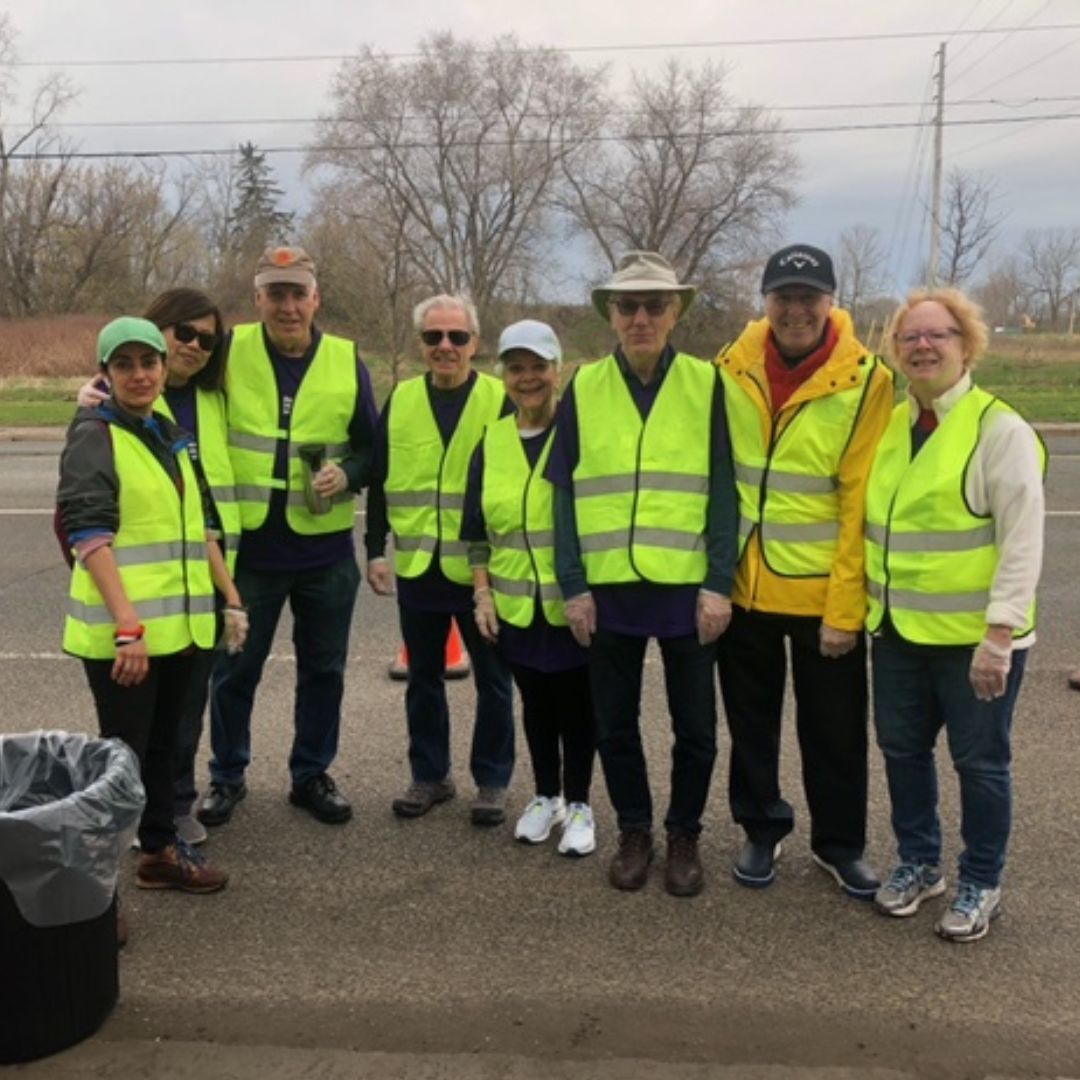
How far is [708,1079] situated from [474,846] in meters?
1.46

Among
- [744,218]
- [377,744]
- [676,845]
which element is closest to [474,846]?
[676,845]

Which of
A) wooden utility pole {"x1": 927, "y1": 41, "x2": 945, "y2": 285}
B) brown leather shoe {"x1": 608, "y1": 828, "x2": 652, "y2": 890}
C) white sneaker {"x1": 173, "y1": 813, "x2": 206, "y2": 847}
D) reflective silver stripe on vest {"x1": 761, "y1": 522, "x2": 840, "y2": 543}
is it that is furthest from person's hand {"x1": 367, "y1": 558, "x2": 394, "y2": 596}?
wooden utility pole {"x1": 927, "y1": 41, "x2": 945, "y2": 285}

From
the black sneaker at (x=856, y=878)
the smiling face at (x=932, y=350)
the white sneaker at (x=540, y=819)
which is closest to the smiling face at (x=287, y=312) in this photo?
the white sneaker at (x=540, y=819)

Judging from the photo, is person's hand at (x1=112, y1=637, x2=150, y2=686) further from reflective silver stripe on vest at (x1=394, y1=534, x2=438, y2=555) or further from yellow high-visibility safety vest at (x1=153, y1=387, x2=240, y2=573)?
reflective silver stripe on vest at (x1=394, y1=534, x2=438, y2=555)

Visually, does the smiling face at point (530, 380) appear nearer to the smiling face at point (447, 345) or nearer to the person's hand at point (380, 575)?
the smiling face at point (447, 345)

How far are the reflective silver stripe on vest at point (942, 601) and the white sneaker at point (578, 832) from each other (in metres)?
1.39

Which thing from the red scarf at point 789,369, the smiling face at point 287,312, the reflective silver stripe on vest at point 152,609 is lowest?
the reflective silver stripe on vest at point 152,609

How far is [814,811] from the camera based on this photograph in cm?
360

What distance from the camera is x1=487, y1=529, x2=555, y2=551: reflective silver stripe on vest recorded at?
12.0 ft

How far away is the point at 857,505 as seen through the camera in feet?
10.6

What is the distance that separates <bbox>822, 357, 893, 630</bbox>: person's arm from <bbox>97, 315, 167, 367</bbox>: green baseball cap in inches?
82.8

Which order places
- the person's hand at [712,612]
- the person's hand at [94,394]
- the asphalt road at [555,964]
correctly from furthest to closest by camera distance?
1. the person's hand at [712,612]
2. the person's hand at [94,394]
3. the asphalt road at [555,964]

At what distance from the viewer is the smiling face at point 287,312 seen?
3836 millimetres

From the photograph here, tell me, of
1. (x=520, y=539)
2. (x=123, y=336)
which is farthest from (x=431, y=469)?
(x=123, y=336)
